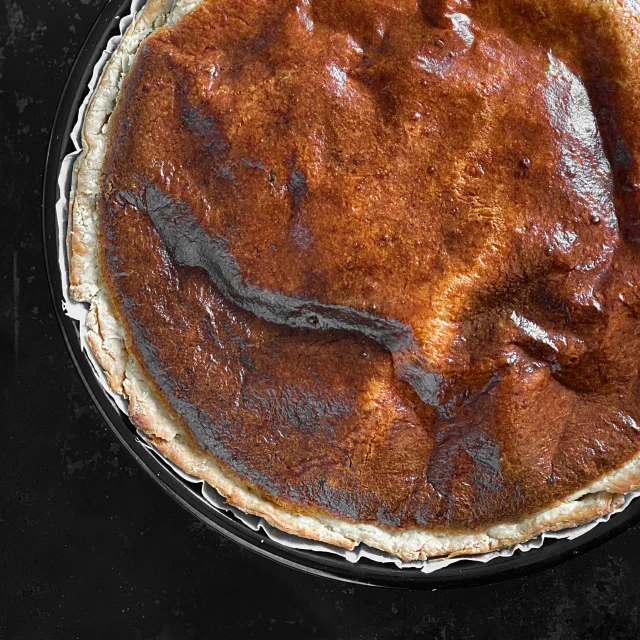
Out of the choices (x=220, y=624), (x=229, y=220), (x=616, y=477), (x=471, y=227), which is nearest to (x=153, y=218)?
(x=229, y=220)

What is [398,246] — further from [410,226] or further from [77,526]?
[77,526]

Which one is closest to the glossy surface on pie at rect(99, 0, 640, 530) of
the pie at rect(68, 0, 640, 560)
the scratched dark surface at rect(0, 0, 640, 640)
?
the pie at rect(68, 0, 640, 560)

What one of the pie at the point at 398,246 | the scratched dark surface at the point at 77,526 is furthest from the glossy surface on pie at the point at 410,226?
the scratched dark surface at the point at 77,526

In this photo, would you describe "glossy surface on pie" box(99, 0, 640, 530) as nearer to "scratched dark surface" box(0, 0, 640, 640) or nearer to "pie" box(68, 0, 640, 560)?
"pie" box(68, 0, 640, 560)

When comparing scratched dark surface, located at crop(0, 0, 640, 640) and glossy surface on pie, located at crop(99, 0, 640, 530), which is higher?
glossy surface on pie, located at crop(99, 0, 640, 530)

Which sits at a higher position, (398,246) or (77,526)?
(398,246)

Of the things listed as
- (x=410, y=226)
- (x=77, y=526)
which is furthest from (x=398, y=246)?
(x=77, y=526)

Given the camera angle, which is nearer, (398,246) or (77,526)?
(398,246)
